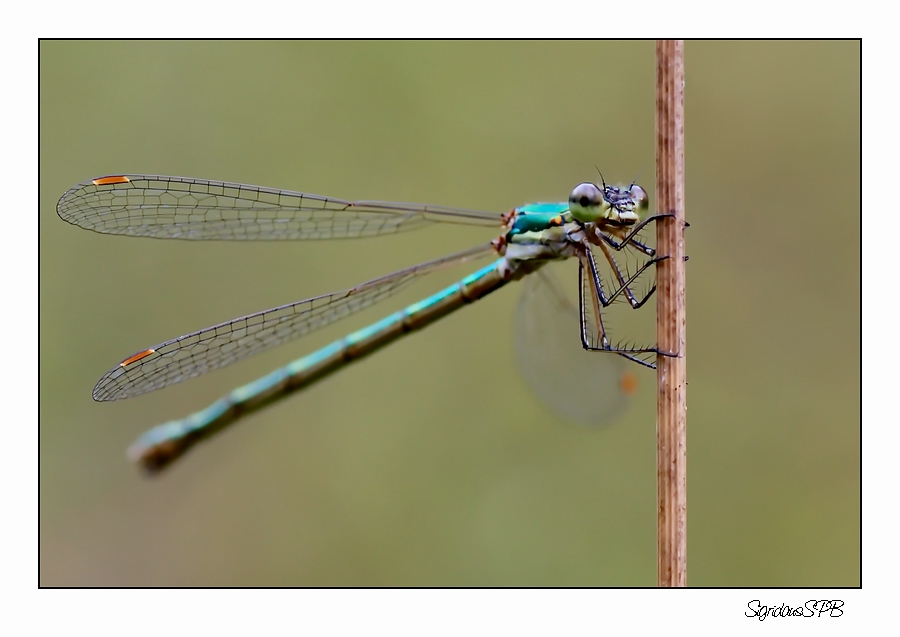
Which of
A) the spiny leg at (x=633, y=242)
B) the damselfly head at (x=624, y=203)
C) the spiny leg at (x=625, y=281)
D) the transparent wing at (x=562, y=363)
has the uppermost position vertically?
the damselfly head at (x=624, y=203)

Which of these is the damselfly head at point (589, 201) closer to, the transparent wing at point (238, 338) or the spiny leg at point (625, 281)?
the spiny leg at point (625, 281)

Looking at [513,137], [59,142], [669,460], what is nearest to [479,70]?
[513,137]

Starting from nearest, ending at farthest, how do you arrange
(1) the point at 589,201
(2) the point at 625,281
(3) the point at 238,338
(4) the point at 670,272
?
(4) the point at 670,272
(2) the point at 625,281
(1) the point at 589,201
(3) the point at 238,338

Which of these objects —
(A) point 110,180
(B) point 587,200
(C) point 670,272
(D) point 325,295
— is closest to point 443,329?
(D) point 325,295

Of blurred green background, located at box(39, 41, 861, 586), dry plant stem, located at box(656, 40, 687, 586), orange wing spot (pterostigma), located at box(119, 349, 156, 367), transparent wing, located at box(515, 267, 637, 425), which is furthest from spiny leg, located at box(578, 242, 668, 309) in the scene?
orange wing spot (pterostigma), located at box(119, 349, 156, 367)

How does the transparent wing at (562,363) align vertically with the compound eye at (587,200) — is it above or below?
below

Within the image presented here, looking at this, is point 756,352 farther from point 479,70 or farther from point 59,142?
point 59,142

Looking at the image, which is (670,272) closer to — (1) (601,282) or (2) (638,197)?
(1) (601,282)

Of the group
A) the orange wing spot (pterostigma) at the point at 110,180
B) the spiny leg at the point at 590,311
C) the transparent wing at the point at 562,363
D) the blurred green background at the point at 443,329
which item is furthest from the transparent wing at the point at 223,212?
the blurred green background at the point at 443,329
